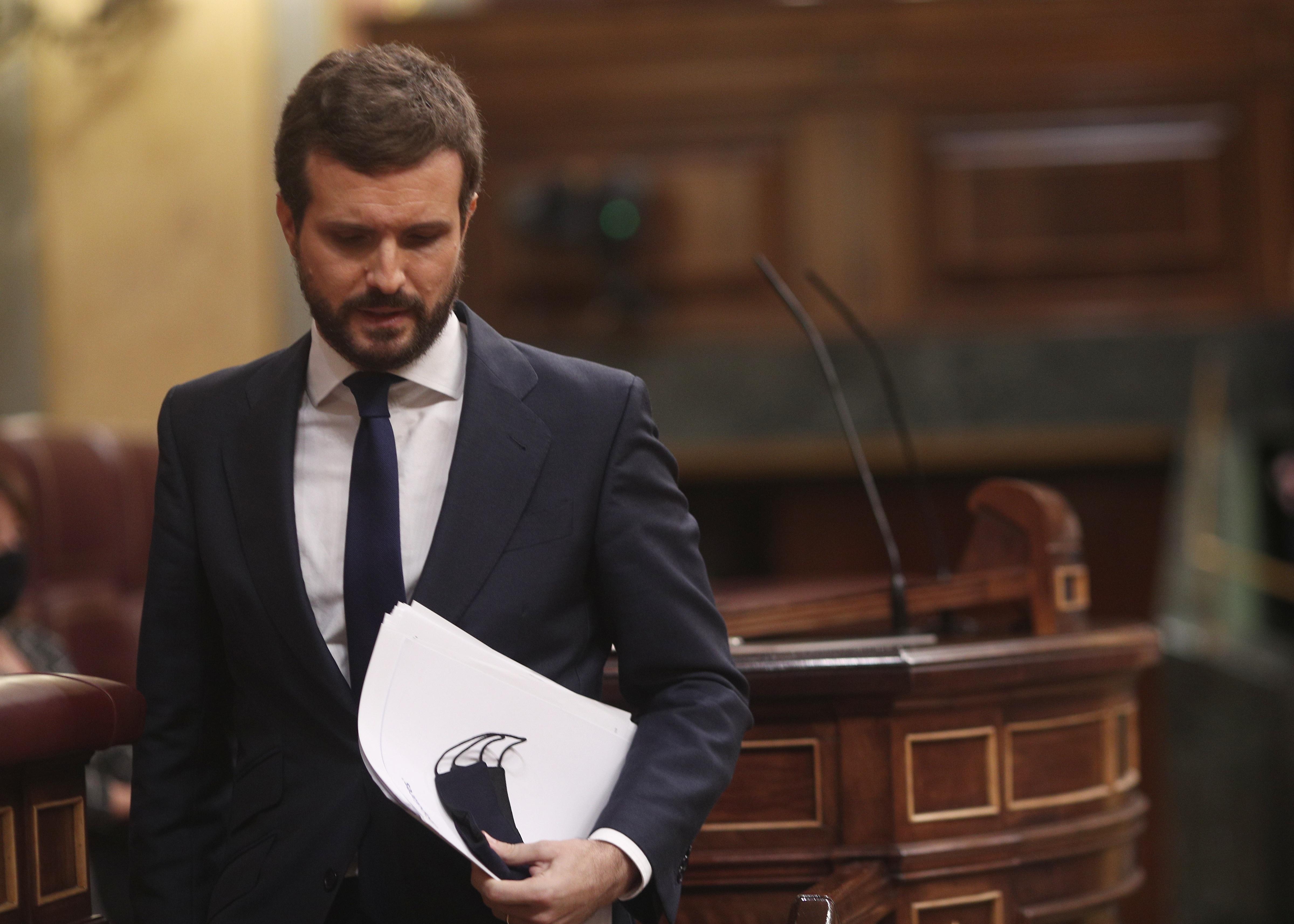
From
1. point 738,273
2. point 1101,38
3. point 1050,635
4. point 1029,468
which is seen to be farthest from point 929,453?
point 1050,635

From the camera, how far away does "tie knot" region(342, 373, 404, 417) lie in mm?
1380

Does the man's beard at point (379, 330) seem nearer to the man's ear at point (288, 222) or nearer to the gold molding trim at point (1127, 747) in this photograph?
the man's ear at point (288, 222)

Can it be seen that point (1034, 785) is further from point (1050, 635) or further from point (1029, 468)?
point (1029, 468)

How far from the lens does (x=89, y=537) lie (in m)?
3.85

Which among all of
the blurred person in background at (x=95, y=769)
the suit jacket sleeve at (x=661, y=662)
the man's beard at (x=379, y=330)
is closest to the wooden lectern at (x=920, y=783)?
the suit jacket sleeve at (x=661, y=662)

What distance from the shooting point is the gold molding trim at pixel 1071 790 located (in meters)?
1.85

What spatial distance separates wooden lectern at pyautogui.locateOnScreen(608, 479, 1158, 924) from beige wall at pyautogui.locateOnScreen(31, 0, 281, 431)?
419 centimetres

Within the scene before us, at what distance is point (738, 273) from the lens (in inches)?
218

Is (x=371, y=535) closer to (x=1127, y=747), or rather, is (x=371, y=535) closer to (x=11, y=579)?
(x=1127, y=747)

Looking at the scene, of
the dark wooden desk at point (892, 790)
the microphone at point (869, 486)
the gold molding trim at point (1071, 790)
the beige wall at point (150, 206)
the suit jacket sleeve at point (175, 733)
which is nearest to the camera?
the suit jacket sleeve at point (175, 733)

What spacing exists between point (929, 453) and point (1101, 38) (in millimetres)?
1674

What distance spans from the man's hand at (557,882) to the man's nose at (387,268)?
503 millimetres

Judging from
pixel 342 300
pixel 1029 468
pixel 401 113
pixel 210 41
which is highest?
pixel 210 41

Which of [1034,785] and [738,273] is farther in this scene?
[738,273]
